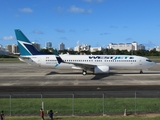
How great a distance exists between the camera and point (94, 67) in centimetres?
3834

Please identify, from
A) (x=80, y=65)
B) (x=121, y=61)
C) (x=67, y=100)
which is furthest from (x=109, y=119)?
(x=121, y=61)

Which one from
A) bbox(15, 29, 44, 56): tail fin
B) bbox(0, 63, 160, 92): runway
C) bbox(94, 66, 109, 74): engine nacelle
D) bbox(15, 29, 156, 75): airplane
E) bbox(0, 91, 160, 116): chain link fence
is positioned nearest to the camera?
bbox(0, 91, 160, 116): chain link fence

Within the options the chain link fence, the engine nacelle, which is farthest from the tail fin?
the chain link fence

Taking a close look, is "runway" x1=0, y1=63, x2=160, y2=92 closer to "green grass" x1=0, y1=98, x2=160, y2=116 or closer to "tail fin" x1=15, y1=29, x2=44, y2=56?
"tail fin" x1=15, y1=29, x2=44, y2=56

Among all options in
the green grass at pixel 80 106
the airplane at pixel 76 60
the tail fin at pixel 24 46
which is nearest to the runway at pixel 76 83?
the airplane at pixel 76 60

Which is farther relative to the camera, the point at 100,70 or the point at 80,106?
the point at 100,70

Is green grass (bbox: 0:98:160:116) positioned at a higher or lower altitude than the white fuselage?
lower

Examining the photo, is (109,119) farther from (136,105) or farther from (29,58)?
(29,58)

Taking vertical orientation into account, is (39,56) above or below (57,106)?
above

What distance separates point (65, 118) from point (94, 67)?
2350cm

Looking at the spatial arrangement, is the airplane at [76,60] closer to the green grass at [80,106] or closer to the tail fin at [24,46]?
the tail fin at [24,46]

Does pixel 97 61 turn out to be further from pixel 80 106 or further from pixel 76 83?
pixel 80 106

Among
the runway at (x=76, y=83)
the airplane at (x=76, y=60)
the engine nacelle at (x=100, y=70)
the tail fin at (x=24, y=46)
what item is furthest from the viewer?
the tail fin at (x=24, y=46)

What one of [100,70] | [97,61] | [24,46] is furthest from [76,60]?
[24,46]
